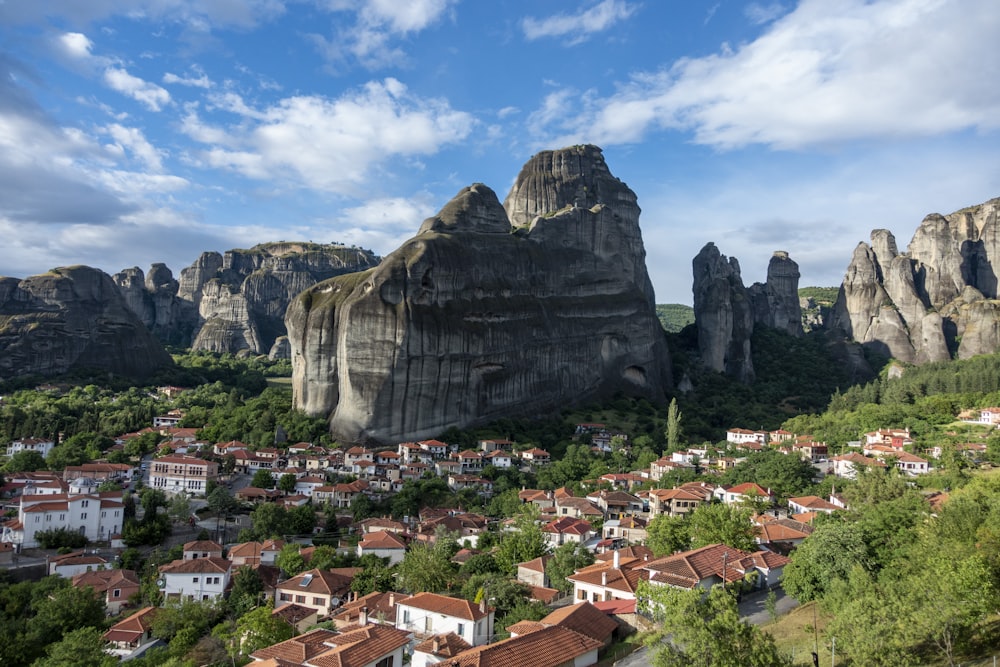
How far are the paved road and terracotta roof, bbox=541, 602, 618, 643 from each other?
1.20 m

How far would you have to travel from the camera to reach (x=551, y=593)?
27328 millimetres

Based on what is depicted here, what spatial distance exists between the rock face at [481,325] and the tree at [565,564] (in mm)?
30734

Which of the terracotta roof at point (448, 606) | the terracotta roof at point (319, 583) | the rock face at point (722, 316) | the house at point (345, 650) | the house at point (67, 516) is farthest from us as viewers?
the rock face at point (722, 316)

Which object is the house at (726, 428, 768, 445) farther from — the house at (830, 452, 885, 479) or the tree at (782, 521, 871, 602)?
the tree at (782, 521, 871, 602)

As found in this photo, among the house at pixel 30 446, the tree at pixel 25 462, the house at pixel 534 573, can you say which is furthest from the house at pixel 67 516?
the house at pixel 534 573

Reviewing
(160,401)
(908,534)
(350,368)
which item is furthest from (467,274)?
(908,534)

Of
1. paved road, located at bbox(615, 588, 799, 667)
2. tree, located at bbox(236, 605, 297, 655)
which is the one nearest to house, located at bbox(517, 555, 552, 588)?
paved road, located at bbox(615, 588, 799, 667)

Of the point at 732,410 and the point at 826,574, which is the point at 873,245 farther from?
the point at 826,574

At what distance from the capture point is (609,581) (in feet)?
84.1

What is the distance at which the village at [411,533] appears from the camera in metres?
22.3

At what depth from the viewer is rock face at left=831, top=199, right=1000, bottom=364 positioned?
3836 inches

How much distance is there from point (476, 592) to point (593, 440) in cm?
3900

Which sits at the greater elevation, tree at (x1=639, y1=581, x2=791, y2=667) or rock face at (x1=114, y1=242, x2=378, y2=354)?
rock face at (x1=114, y1=242, x2=378, y2=354)

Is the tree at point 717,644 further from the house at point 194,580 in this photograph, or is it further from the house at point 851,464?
the house at point 851,464
